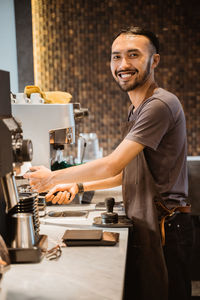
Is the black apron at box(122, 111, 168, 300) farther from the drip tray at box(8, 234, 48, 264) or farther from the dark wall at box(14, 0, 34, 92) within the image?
the dark wall at box(14, 0, 34, 92)

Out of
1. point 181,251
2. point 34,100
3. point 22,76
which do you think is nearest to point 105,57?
point 22,76

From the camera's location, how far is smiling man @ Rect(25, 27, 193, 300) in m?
1.67

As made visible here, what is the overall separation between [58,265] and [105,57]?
303 centimetres

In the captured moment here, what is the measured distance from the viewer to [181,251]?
177cm

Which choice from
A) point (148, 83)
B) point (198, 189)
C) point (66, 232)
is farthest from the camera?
point (198, 189)

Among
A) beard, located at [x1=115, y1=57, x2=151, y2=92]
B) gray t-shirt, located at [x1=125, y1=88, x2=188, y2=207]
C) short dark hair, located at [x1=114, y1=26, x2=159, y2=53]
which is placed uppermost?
short dark hair, located at [x1=114, y1=26, x2=159, y2=53]

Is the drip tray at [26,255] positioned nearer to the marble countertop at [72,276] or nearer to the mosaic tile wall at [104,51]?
the marble countertop at [72,276]

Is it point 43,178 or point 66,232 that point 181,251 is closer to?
point 66,232

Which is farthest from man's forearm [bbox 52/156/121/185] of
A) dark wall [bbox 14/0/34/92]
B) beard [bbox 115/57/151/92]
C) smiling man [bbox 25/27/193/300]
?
dark wall [bbox 14/0/34/92]

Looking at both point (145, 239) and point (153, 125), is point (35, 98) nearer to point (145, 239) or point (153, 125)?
point (153, 125)

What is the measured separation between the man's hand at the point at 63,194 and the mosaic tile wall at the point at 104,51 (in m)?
2.02

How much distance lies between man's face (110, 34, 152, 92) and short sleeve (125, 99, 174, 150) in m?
0.22

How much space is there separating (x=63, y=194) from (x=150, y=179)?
1.77 ft

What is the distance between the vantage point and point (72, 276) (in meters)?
1.23
